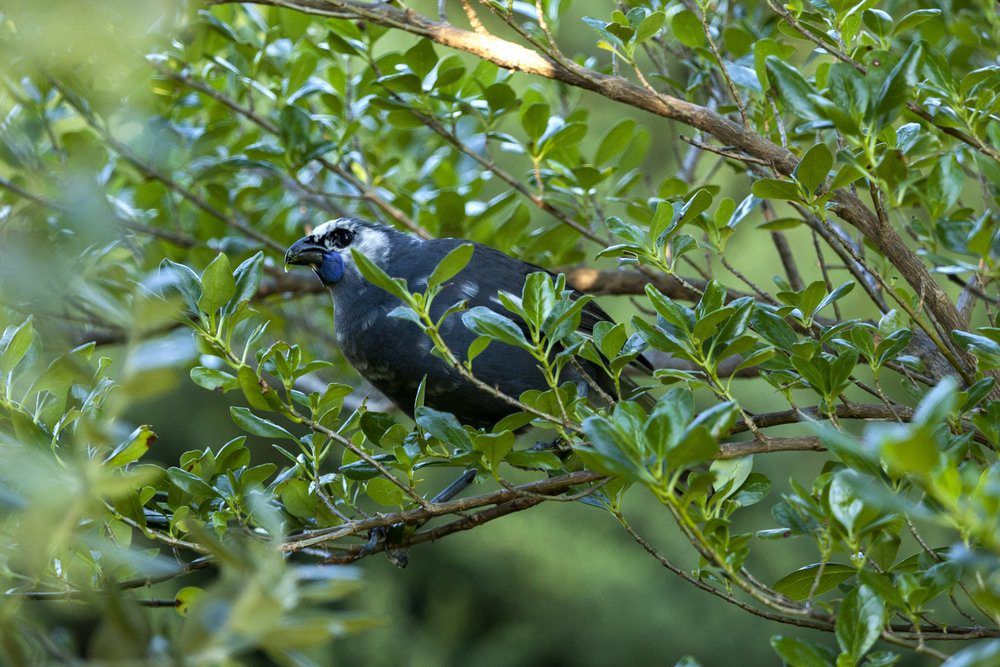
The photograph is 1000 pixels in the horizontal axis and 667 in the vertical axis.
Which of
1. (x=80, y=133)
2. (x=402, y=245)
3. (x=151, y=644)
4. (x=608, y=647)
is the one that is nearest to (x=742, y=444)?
(x=151, y=644)

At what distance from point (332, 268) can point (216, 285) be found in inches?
50.9

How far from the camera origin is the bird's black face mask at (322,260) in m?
2.66

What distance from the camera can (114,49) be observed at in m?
0.73

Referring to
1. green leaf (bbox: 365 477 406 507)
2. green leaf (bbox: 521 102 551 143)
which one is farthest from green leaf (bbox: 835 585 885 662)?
green leaf (bbox: 521 102 551 143)

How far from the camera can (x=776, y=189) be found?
4.47 feet

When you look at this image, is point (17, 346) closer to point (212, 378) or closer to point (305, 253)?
point (212, 378)

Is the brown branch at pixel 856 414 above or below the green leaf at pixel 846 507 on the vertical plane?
below

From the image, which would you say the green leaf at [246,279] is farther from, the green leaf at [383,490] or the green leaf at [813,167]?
the green leaf at [813,167]

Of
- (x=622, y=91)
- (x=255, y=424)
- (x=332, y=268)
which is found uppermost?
(x=622, y=91)

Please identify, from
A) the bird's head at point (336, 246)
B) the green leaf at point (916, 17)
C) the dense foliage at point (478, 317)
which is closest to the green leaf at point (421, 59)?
the dense foliage at point (478, 317)

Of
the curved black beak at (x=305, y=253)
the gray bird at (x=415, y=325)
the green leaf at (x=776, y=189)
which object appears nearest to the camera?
the green leaf at (x=776, y=189)

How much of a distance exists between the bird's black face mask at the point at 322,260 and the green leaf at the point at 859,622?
1868 mm

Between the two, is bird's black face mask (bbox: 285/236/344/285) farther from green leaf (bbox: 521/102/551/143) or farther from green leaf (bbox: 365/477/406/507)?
green leaf (bbox: 365/477/406/507)

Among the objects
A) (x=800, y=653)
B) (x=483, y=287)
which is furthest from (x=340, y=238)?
(x=800, y=653)
